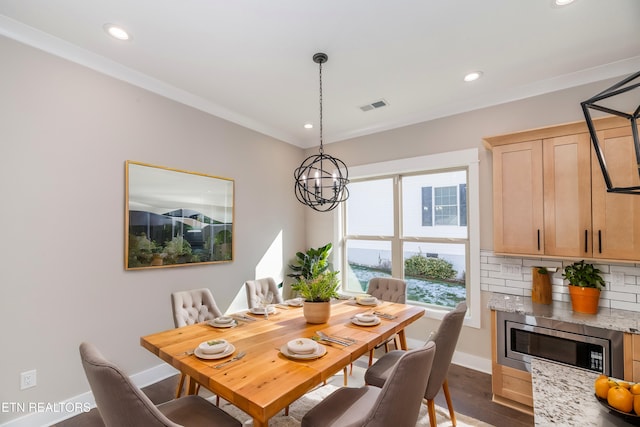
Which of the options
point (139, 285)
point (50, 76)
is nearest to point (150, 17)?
point (50, 76)

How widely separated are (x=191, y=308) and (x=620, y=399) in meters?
2.67

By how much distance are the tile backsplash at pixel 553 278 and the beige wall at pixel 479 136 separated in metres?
0.16

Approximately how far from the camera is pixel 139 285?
288 centimetres

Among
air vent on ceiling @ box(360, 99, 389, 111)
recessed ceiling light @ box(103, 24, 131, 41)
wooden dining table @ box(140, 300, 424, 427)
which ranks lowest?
wooden dining table @ box(140, 300, 424, 427)

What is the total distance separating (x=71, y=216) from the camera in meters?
2.48

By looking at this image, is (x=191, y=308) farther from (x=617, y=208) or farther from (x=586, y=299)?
(x=617, y=208)

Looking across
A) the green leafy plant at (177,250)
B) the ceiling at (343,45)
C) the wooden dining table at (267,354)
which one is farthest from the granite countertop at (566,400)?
the green leafy plant at (177,250)

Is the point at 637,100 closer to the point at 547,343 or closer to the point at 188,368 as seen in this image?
Result: the point at 547,343

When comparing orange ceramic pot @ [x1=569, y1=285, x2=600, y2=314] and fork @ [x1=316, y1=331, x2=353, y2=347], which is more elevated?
orange ceramic pot @ [x1=569, y1=285, x2=600, y2=314]

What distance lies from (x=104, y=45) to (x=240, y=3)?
1298 mm

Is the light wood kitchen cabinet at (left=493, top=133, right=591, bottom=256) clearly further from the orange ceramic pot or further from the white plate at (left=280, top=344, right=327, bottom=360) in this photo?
the white plate at (left=280, top=344, right=327, bottom=360)

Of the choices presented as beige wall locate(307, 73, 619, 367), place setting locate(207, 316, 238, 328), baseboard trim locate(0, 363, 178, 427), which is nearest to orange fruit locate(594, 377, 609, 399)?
place setting locate(207, 316, 238, 328)

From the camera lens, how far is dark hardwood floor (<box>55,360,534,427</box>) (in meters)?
2.37

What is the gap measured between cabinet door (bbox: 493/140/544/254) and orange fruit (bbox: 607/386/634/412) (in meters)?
2.09
